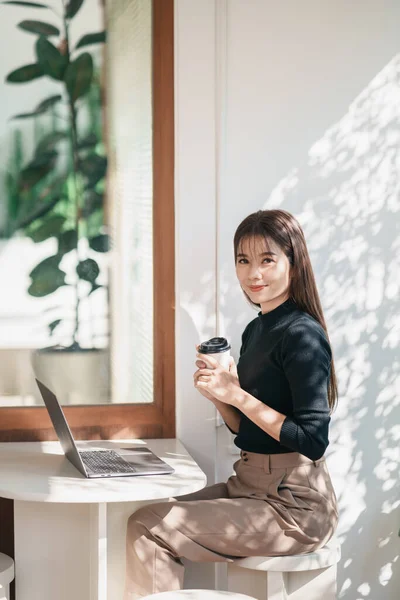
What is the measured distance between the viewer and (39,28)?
2988 millimetres

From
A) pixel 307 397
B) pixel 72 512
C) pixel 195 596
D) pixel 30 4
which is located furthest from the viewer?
pixel 30 4

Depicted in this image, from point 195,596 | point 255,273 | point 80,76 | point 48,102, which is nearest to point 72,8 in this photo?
point 80,76

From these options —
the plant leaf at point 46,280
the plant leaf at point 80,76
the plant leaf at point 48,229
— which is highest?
the plant leaf at point 80,76

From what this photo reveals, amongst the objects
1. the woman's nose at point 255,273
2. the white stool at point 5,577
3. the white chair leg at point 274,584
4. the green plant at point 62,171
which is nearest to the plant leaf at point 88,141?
the green plant at point 62,171

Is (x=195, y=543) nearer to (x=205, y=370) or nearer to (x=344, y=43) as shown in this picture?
(x=205, y=370)

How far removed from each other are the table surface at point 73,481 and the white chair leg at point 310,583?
1.32 feet

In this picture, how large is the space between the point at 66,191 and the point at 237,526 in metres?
1.31

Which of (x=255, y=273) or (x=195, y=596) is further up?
(x=255, y=273)

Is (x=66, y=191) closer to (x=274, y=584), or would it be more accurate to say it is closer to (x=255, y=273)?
(x=255, y=273)

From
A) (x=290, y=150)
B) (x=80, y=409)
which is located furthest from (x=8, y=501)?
(x=290, y=150)

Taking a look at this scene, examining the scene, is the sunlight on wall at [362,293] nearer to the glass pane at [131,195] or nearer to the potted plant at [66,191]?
the glass pane at [131,195]

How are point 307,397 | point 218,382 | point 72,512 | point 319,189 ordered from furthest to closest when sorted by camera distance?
point 319,189 < point 72,512 < point 218,382 < point 307,397

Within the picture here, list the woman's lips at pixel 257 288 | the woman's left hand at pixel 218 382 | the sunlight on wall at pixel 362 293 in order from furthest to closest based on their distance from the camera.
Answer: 1. the sunlight on wall at pixel 362 293
2. the woman's lips at pixel 257 288
3. the woman's left hand at pixel 218 382

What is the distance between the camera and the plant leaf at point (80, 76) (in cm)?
301
